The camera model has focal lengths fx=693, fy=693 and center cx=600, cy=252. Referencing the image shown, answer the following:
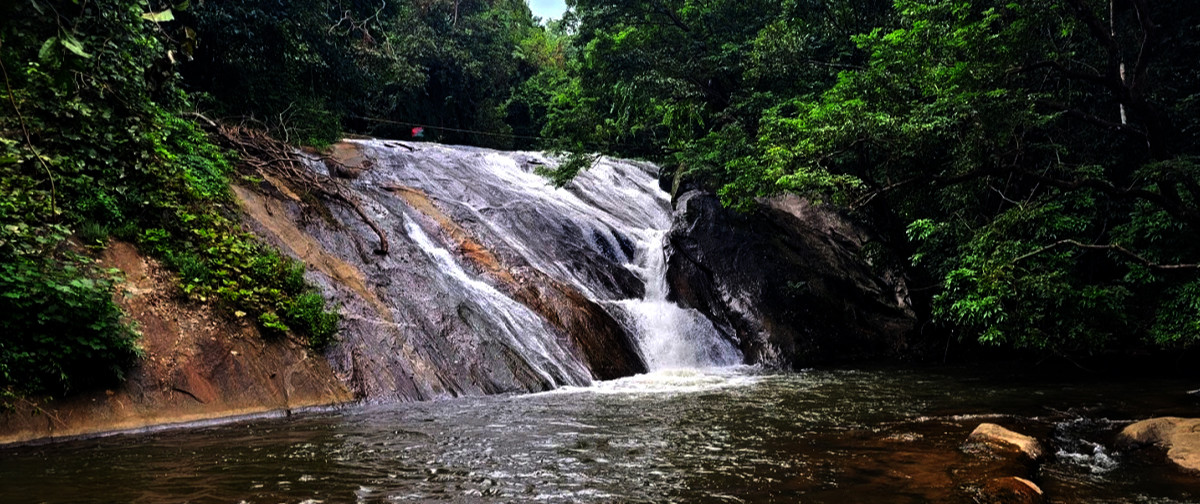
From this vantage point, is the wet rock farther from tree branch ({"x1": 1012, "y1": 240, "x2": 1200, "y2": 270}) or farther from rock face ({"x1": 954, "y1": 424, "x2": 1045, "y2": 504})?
tree branch ({"x1": 1012, "y1": 240, "x2": 1200, "y2": 270})

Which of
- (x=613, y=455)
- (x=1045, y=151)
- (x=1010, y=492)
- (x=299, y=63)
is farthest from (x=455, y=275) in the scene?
(x=1045, y=151)

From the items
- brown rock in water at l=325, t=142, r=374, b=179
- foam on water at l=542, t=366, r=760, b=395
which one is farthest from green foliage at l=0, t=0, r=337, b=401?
brown rock in water at l=325, t=142, r=374, b=179

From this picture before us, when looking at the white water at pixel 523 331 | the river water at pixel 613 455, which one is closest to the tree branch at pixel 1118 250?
the river water at pixel 613 455

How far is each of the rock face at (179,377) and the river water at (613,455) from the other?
38cm

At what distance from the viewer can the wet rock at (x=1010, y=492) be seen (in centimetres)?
446

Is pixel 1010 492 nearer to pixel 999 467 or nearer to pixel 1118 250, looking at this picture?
pixel 999 467

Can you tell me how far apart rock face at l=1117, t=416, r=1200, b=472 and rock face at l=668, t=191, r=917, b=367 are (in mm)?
7987

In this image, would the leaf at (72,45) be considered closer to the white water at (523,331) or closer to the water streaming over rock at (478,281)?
the water streaming over rock at (478,281)

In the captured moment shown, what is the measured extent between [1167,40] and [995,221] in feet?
15.6

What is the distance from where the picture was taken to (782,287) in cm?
1577

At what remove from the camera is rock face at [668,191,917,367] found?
15.0m

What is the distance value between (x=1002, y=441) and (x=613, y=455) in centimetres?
331

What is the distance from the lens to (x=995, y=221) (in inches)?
419

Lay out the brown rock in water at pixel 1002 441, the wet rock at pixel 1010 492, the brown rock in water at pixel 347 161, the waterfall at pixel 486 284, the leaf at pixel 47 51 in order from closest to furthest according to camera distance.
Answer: the leaf at pixel 47 51, the wet rock at pixel 1010 492, the brown rock in water at pixel 1002 441, the waterfall at pixel 486 284, the brown rock in water at pixel 347 161
